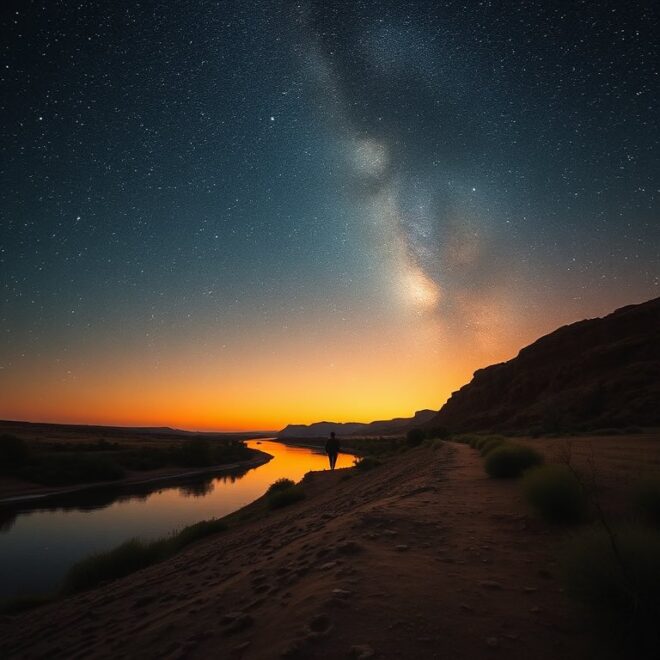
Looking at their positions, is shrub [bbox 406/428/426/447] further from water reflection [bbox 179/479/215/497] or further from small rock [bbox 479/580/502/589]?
small rock [bbox 479/580/502/589]

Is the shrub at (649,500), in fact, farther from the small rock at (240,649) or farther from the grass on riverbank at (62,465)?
the grass on riverbank at (62,465)

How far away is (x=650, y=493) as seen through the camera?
5691 millimetres

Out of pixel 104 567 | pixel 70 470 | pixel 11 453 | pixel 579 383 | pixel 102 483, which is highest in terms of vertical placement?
pixel 579 383

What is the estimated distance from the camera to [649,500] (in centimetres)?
564

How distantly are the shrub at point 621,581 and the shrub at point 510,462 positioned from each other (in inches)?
295

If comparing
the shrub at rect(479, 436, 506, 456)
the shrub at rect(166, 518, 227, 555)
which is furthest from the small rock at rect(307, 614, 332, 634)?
the shrub at rect(479, 436, 506, 456)

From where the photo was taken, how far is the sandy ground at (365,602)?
314 cm

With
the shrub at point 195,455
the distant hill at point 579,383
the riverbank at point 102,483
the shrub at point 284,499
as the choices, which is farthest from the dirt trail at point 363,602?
the shrub at point 195,455

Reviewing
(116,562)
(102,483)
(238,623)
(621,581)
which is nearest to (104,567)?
(116,562)

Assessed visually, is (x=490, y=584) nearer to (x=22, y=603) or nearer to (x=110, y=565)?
(x=110, y=565)

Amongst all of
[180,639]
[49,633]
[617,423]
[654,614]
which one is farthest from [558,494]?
[617,423]

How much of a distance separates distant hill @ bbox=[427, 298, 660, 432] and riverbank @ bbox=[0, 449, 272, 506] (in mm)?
36977

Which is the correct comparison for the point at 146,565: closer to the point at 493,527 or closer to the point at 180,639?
→ the point at 180,639

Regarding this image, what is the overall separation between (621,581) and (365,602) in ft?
6.58
